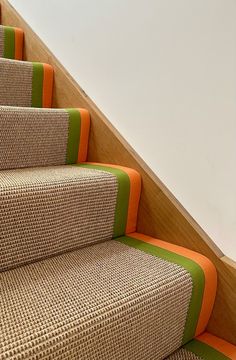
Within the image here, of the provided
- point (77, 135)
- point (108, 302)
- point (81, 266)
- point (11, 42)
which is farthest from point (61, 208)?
point (11, 42)

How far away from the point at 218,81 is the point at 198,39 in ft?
0.39

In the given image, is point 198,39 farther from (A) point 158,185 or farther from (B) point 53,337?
(B) point 53,337

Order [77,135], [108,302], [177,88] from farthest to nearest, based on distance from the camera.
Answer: [77,135]
[177,88]
[108,302]

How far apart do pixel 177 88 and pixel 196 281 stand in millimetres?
478

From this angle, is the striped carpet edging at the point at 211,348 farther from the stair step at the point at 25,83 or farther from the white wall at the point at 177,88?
the stair step at the point at 25,83

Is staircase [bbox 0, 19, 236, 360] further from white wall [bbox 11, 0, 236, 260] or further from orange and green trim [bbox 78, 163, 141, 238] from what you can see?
white wall [bbox 11, 0, 236, 260]

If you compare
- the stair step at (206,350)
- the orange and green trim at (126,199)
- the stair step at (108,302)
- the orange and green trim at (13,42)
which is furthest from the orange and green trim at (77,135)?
the stair step at (206,350)

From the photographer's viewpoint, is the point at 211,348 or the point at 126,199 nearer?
the point at 211,348

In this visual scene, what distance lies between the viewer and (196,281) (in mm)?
844

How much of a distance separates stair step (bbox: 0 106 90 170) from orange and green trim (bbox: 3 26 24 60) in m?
0.53

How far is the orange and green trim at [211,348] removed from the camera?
0.81 m

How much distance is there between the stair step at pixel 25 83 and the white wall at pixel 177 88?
0.20 meters

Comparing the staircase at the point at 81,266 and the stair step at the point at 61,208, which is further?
the stair step at the point at 61,208

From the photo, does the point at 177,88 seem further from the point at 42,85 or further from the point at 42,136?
the point at 42,85
